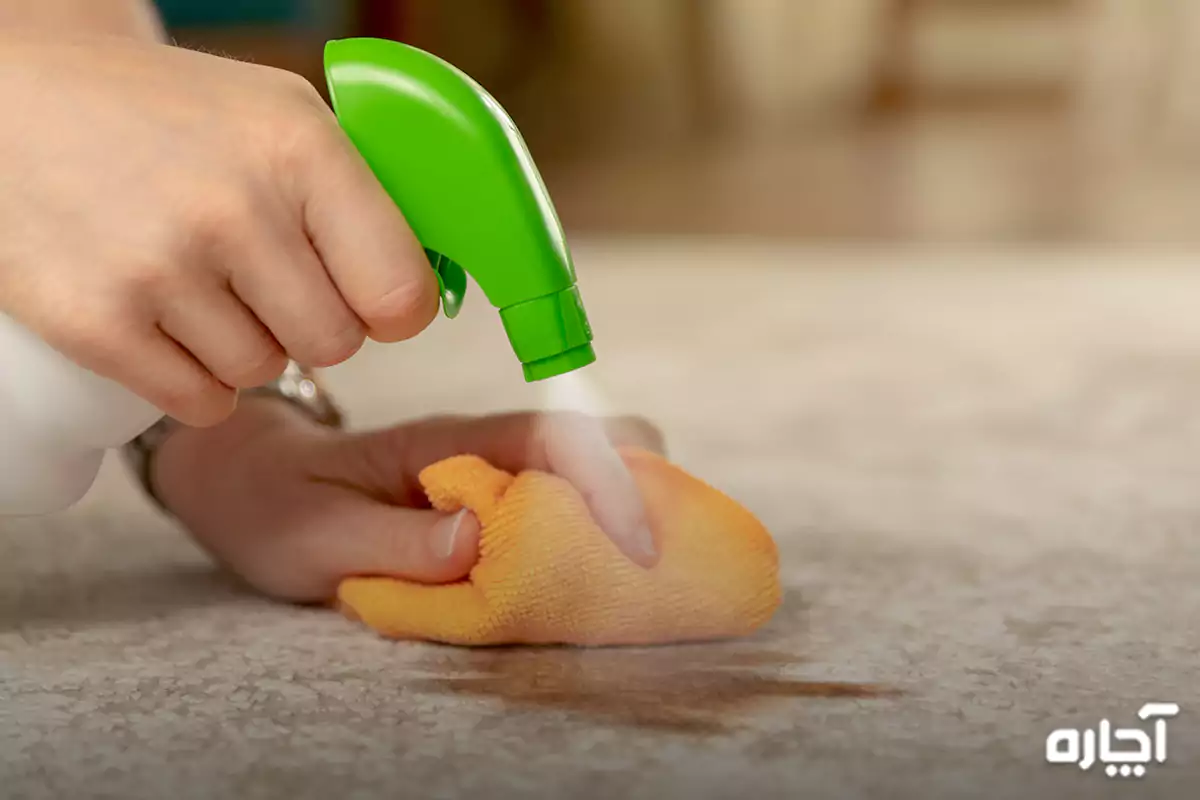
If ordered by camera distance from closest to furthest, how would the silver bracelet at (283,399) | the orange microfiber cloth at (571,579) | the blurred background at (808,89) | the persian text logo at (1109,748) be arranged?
1. the persian text logo at (1109,748)
2. the orange microfiber cloth at (571,579)
3. the silver bracelet at (283,399)
4. the blurred background at (808,89)

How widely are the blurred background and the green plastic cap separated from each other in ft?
5.54

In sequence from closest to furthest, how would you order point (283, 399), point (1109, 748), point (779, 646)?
point (1109, 748) < point (779, 646) < point (283, 399)

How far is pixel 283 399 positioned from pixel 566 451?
0.59 ft

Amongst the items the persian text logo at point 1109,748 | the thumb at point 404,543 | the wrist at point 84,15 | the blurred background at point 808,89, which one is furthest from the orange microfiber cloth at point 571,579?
the blurred background at point 808,89

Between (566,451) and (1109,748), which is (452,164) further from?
(1109,748)

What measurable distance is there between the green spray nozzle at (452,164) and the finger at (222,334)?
0.20 ft

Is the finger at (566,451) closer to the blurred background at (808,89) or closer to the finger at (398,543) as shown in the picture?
the finger at (398,543)

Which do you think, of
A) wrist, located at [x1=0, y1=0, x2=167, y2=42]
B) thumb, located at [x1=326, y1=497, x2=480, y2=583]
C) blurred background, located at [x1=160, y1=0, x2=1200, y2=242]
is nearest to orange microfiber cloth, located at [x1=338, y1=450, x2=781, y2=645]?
thumb, located at [x1=326, y1=497, x2=480, y2=583]

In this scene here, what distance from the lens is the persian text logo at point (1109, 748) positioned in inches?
16.0

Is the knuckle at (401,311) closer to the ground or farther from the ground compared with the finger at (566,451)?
farther from the ground

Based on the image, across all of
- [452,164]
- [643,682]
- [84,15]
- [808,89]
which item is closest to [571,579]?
[643,682]

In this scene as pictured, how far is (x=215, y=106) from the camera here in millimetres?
452

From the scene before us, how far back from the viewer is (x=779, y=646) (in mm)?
521

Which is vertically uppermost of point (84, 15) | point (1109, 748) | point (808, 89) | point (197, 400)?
point (808, 89)
